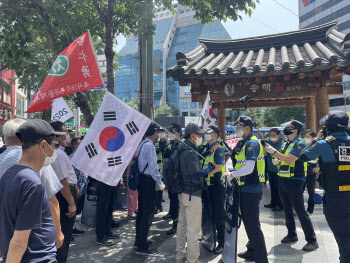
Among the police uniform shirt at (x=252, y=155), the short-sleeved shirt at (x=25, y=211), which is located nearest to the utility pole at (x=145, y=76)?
the police uniform shirt at (x=252, y=155)

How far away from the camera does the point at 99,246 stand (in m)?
4.69

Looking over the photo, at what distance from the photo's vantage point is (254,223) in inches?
141

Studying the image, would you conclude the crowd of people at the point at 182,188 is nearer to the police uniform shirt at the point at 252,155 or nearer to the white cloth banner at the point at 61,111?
the police uniform shirt at the point at 252,155

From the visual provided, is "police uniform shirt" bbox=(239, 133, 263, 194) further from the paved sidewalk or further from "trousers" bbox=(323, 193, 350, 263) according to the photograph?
the paved sidewalk

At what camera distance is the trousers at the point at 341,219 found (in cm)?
305

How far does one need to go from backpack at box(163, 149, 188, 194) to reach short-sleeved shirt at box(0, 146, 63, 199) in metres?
1.70

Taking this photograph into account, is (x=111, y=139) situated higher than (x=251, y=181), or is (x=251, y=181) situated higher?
(x=111, y=139)

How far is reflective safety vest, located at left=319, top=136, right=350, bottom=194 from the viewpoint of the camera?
3.10 metres

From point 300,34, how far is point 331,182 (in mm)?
5947

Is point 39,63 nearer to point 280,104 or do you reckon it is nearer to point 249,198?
point 280,104

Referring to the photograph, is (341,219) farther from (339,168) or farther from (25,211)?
(25,211)

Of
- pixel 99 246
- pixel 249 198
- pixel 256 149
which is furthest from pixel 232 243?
pixel 99 246

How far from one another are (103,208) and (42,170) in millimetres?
2547

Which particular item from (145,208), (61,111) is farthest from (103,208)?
(61,111)
